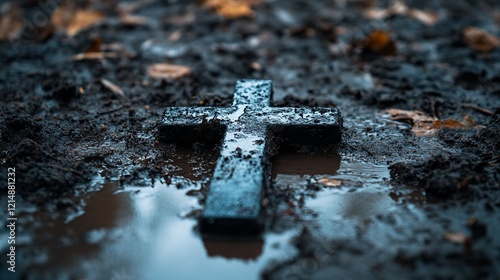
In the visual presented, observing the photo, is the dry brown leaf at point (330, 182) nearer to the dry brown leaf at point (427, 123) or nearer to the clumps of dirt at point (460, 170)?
the clumps of dirt at point (460, 170)

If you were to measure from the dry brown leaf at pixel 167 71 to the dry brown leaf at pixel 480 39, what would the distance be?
228 centimetres

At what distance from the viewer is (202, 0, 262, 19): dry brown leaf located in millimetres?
4941

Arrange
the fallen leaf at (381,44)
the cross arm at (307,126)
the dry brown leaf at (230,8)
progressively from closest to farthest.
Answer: the cross arm at (307,126) < the fallen leaf at (381,44) < the dry brown leaf at (230,8)

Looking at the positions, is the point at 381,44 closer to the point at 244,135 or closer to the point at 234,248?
the point at 244,135

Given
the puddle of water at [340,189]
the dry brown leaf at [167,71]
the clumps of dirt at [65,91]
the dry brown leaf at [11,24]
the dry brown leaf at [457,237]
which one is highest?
the dry brown leaf at [11,24]

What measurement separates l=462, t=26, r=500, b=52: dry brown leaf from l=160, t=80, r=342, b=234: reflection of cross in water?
211 centimetres

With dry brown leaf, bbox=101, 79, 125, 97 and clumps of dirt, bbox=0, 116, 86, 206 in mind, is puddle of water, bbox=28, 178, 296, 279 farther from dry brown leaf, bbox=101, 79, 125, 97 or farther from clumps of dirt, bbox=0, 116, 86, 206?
dry brown leaf, bbox=101, 79, 125, 97

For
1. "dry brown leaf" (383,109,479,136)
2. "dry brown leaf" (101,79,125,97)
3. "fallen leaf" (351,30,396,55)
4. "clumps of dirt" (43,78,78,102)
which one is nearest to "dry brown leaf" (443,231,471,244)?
"dry brown leaf" (383,109,479,136)

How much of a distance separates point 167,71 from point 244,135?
57.8 inches

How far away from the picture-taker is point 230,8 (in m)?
4.98

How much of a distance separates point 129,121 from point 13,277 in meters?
1.33

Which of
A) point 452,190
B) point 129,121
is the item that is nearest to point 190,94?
point 129,121

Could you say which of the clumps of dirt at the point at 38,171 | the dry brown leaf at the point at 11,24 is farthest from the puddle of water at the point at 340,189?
the dry brown leaf at the point at 11,24

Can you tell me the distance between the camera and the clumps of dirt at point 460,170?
2125 millimetres
